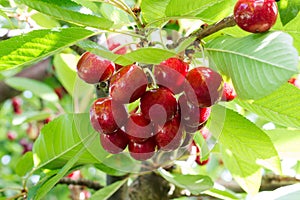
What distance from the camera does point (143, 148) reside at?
0.91 meters

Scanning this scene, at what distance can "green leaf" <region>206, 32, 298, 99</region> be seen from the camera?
698mm

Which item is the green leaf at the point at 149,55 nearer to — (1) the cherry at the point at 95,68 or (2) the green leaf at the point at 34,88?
(1) the cherry at the point at 95,68

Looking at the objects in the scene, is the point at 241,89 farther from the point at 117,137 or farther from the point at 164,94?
the point at 117,137

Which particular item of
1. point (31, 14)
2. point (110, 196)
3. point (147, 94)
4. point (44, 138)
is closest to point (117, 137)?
point (147, 94)

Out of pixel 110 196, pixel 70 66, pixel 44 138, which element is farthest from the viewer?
pixel 70 66

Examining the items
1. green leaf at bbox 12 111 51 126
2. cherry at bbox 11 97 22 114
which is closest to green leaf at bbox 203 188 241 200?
green leaf at bbox 12 111 51 126

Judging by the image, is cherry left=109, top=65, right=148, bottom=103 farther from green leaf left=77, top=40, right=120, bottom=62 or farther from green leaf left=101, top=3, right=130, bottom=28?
green leaf left=101, top=3, right=130, bottom=28

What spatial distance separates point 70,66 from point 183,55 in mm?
845

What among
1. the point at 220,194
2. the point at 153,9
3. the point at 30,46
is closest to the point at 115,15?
the point at 153,9

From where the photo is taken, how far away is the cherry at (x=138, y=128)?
874mm

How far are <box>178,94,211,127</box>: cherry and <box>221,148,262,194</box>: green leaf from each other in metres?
0.39

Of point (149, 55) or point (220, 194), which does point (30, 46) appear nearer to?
point (149, 55)

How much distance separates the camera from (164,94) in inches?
32.6

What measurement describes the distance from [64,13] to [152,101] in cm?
19
